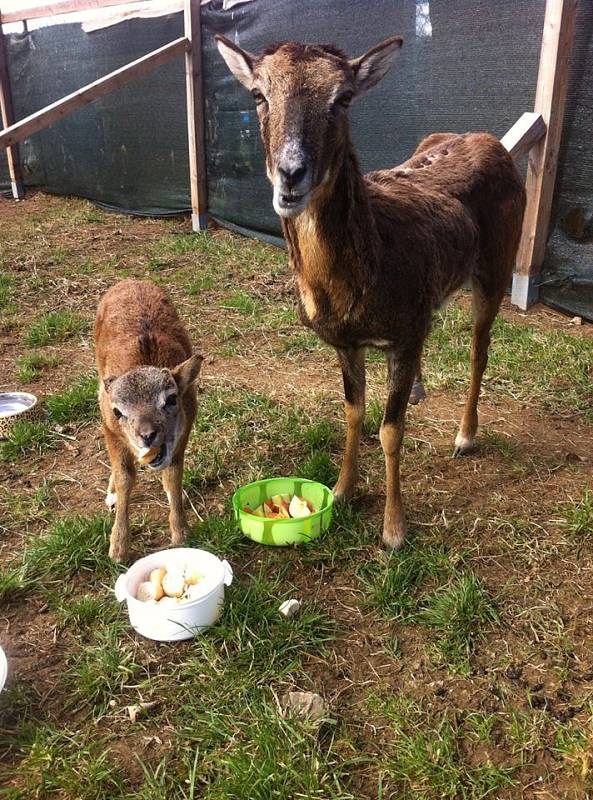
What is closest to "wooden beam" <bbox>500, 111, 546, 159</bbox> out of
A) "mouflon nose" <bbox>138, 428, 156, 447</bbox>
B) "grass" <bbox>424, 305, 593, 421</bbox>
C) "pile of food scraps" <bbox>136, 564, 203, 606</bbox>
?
"grass" <bbox>424, 305, 593, 421</bbox>

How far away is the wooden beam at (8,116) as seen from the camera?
12.7 m

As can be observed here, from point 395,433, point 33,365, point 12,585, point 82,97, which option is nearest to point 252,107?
point 82,97

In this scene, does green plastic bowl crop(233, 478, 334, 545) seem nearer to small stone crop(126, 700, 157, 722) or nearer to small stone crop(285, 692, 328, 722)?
small stone crop(285, 692, 328, 722)

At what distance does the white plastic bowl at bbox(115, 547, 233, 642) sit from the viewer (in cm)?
300

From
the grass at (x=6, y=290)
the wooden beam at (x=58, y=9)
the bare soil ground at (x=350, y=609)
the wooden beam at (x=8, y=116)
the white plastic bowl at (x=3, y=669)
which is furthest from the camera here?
the wooden beam at (x=8, y=116)

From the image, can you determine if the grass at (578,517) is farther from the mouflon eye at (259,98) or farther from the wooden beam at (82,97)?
the wooden beam at (82,97)

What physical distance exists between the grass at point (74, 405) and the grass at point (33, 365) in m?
0.58

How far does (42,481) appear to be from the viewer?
432 cm

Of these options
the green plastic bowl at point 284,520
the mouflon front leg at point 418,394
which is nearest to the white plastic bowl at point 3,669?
the green plastic bowl at point 284,520

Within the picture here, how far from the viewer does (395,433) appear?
Result: 3713 millimetres

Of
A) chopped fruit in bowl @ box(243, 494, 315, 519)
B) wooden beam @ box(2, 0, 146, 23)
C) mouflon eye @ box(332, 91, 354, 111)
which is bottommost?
chopped fruit in bowl @ box(243, 494, 315, 519)

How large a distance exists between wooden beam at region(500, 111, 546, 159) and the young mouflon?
3.38 metres

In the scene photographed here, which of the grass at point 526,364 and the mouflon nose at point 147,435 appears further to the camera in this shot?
the grass at point 526,364

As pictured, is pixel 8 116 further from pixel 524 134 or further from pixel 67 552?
pixel 67 552
